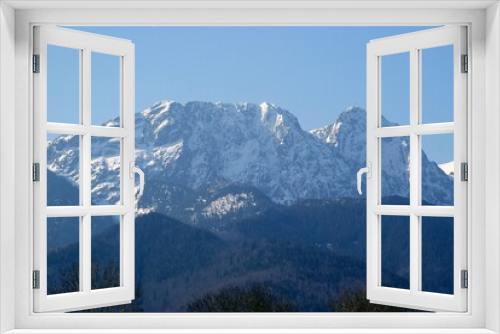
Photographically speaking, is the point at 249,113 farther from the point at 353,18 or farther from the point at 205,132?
the point at 353,18

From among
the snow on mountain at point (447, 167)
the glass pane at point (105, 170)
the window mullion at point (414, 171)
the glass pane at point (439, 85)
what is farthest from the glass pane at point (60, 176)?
the window mullion at point (414, 171)

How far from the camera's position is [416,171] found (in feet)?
10.6

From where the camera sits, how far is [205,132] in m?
9.91

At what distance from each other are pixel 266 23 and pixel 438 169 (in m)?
6.17

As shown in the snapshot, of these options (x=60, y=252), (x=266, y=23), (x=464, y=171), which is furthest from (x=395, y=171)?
(x=266, y=23)

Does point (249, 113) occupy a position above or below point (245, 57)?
below

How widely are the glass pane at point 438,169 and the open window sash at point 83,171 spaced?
5.35 meters

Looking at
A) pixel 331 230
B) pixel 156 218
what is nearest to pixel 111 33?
pixel 156 218

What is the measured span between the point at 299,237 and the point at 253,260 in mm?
882

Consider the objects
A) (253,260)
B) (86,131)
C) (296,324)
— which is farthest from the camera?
(253,260)

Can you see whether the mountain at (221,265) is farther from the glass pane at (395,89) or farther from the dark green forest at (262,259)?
the glass pane at (395,89)

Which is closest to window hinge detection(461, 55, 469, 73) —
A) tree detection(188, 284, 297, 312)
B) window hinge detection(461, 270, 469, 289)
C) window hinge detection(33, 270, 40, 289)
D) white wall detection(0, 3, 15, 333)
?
window hinge detection(461, 270, 469, 289)

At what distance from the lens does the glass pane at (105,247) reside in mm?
8125

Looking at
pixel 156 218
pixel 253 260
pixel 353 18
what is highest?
pixel 353 18
